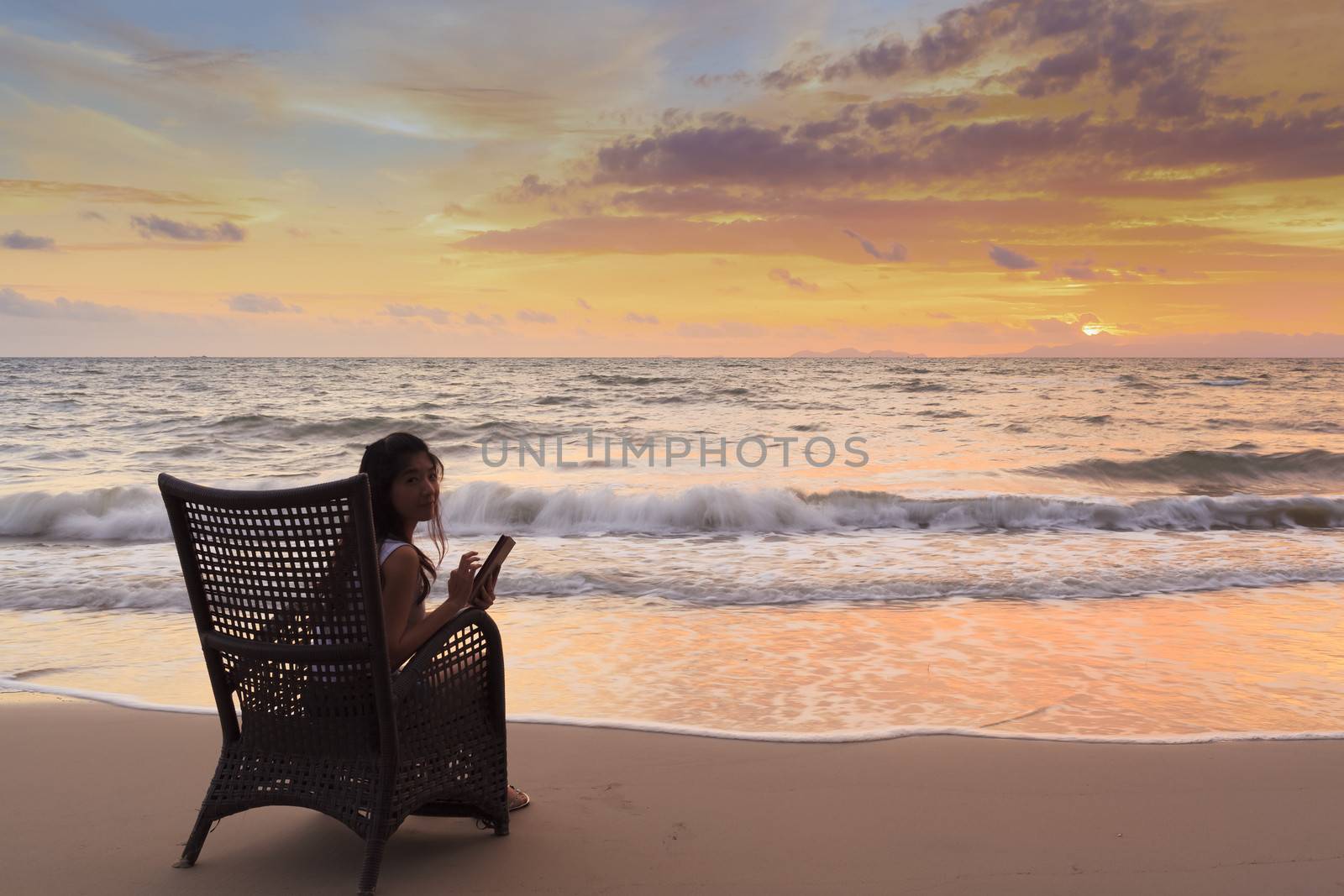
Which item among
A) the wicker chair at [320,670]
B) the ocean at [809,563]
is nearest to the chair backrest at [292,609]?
the wicker chair at [320,670]

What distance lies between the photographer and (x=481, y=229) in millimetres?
28641

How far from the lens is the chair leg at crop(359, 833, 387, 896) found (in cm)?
266

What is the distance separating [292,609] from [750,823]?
5.68 ft

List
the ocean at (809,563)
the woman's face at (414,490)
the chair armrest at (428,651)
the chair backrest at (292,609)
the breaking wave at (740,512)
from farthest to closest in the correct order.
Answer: the breaking wave at (740,512) → the ocean at (809,563) → the woman's face at (414,490) → the chair armrest at (428,651) → the chair backrest at (292,609)

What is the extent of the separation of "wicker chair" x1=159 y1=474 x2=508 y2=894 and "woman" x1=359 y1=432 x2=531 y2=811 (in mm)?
65

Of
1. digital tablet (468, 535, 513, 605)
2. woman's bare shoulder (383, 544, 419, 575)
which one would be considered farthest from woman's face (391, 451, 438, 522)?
digital tablet (468, 535, 513, 605)

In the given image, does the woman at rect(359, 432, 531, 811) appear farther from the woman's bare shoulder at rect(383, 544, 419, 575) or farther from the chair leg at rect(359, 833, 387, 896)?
the chair leg at rect(359, 833, 387, 896)

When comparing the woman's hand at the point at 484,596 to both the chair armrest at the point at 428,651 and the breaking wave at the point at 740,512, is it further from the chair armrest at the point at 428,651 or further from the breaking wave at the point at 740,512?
the breaking wave at the point at 740,512

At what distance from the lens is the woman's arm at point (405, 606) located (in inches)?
107

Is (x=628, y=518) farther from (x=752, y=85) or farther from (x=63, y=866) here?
(x=752, y=85)

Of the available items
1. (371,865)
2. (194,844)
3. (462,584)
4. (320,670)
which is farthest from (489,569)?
(194,844)

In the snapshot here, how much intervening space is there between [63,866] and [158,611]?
4644 mm

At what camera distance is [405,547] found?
2.74 meters

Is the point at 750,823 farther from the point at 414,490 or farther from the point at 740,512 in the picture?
the point at 740,512
